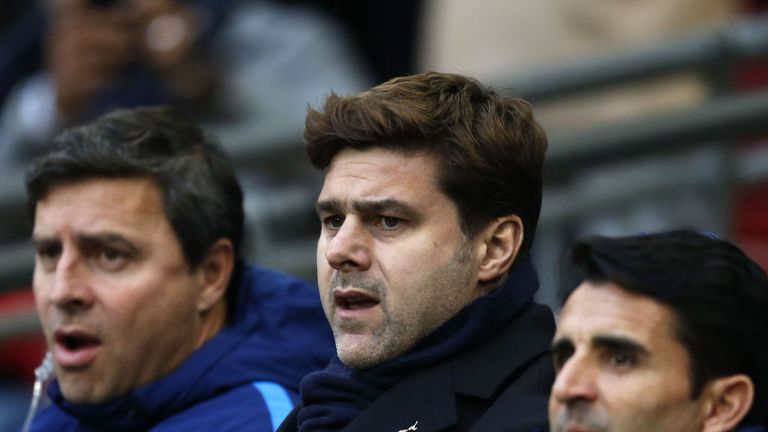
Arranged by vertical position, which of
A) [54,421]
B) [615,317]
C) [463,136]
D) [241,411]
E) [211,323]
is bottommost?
[54,421]

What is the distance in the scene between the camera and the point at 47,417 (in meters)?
4.88

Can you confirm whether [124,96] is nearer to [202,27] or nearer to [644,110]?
[202,27]

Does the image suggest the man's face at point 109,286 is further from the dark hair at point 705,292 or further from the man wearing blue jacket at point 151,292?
the dark hair at point 705,292

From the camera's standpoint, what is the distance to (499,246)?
12.6ft

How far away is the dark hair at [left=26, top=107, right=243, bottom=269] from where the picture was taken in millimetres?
4621

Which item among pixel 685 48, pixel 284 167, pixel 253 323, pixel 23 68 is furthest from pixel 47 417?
pixel 23 68

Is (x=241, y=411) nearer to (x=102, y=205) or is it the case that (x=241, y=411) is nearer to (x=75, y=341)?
(x=75, y=341)

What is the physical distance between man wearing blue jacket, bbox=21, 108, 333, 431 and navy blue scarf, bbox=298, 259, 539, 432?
2.12 ft

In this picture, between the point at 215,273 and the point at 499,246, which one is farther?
the point at 215,273

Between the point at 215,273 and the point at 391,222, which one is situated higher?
the point at 391,222

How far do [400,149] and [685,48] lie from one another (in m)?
3.19

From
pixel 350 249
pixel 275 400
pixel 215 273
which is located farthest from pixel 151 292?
pixel 350 249

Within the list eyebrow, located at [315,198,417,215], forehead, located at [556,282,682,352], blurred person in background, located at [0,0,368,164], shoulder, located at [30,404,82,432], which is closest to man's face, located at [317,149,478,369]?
eyebrow, located at [315,198,417,215]

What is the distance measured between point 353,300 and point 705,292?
0.89 meters
